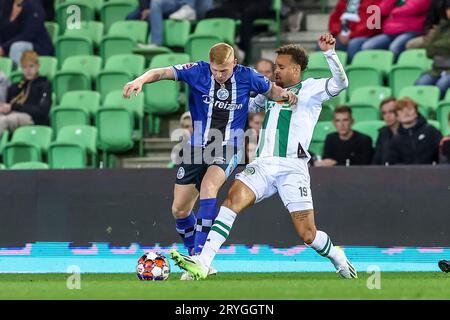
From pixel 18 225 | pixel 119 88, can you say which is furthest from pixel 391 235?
pixel 119 88

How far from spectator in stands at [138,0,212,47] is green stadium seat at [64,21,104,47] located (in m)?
0.62

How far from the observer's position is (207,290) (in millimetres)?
10258

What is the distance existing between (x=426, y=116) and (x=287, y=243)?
345 centimetres

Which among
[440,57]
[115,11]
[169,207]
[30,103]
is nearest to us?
[169,207]

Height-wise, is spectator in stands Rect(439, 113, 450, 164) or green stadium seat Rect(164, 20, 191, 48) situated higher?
green stadium seat Rect(164, 20, 191, 48)

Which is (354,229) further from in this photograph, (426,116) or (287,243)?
(426,116)

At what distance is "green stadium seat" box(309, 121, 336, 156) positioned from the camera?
55.5ft

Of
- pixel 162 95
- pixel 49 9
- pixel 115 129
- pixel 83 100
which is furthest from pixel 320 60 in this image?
pixel 49 9

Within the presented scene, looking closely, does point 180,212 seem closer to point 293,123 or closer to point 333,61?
point 293,123

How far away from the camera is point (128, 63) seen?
62.7ft

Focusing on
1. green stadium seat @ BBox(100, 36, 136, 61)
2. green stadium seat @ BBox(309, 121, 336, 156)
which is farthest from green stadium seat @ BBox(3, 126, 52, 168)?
green stadium seat @ BBox(309, 121, 336, 156)

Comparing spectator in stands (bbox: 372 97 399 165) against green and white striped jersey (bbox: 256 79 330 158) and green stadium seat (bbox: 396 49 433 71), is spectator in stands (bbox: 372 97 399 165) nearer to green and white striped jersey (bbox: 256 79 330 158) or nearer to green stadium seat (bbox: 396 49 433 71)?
green stadium seat (bbox: 396 49 433 71)

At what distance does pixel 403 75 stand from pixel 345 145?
7.39 feet

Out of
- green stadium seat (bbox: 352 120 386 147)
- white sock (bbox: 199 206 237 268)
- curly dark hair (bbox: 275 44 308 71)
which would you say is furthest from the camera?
green stadium seat (bbox: 352 120 386 147)
